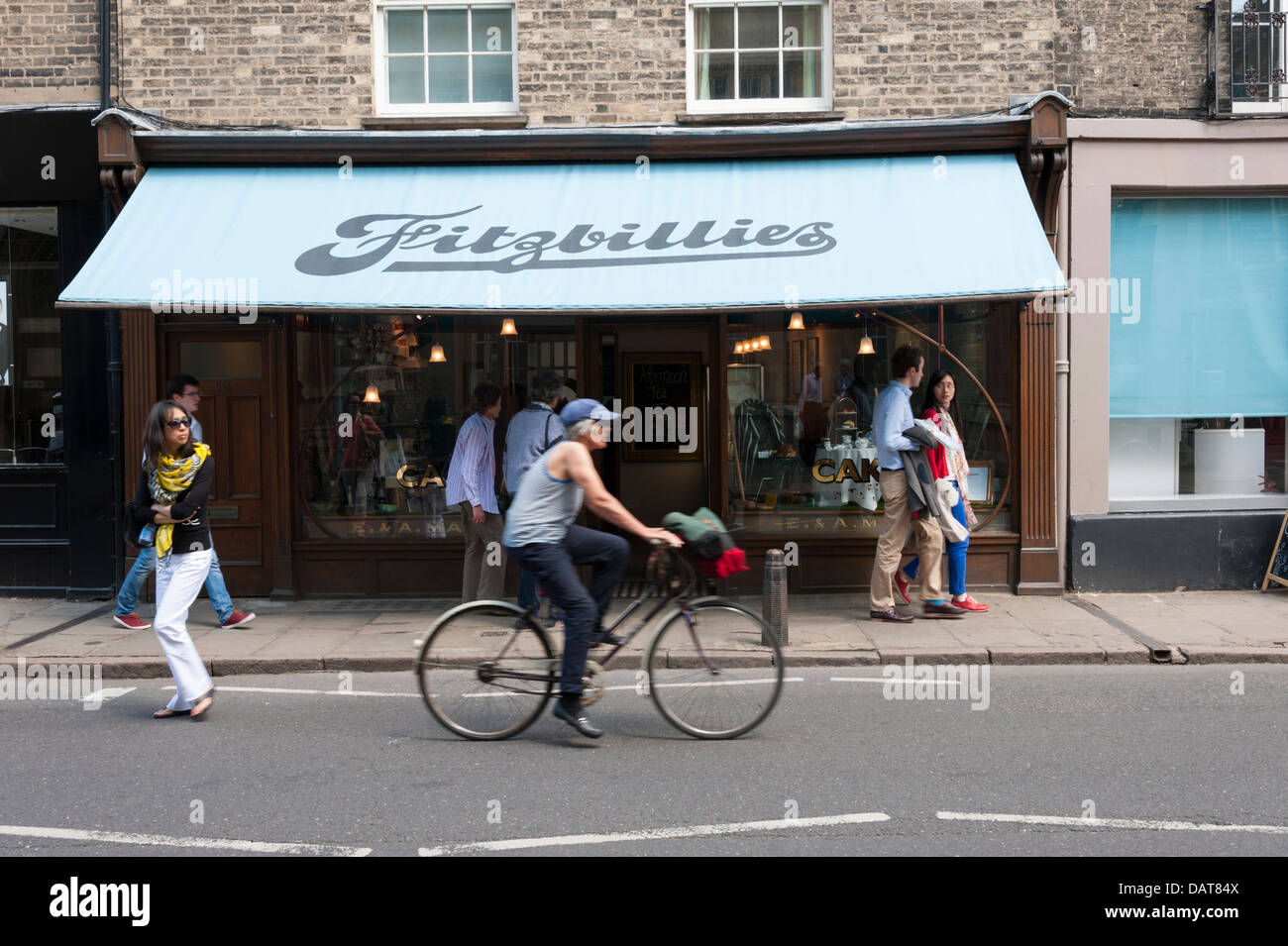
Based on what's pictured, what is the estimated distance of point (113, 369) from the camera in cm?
1029

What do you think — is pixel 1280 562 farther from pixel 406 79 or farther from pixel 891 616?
pixel 406 79

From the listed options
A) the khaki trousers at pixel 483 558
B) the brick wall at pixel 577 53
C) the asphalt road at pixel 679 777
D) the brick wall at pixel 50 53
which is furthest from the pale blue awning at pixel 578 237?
the asphalt road at pixel 679 777

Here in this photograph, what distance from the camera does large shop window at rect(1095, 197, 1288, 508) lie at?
412 inches

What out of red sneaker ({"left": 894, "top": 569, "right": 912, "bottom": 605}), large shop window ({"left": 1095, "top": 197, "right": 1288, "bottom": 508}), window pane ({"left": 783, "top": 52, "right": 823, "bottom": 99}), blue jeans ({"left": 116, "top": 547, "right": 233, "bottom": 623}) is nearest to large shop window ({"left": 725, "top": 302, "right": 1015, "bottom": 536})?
red sneaker ({"left": 894, "top": 569, "right": 912, "bottom": 605})

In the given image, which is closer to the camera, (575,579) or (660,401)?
(575,579)

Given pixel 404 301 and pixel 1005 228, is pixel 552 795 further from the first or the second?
pixel 1005 228

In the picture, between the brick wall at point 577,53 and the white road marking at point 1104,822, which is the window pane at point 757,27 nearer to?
the brick wall at point 577,53

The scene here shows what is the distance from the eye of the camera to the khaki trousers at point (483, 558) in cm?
944

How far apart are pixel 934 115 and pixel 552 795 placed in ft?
24.2

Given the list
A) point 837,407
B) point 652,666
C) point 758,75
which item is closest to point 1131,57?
point 758,75

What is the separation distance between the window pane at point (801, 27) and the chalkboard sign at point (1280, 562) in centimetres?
599

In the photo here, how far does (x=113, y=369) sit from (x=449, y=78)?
4012 mm

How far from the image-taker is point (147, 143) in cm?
1002

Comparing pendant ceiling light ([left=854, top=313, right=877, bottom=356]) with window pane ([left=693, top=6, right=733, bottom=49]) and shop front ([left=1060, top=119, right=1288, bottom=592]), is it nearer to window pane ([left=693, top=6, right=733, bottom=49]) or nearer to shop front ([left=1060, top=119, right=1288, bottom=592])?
shop front ([left=1060, top=119, right=1288, bottom=592])
